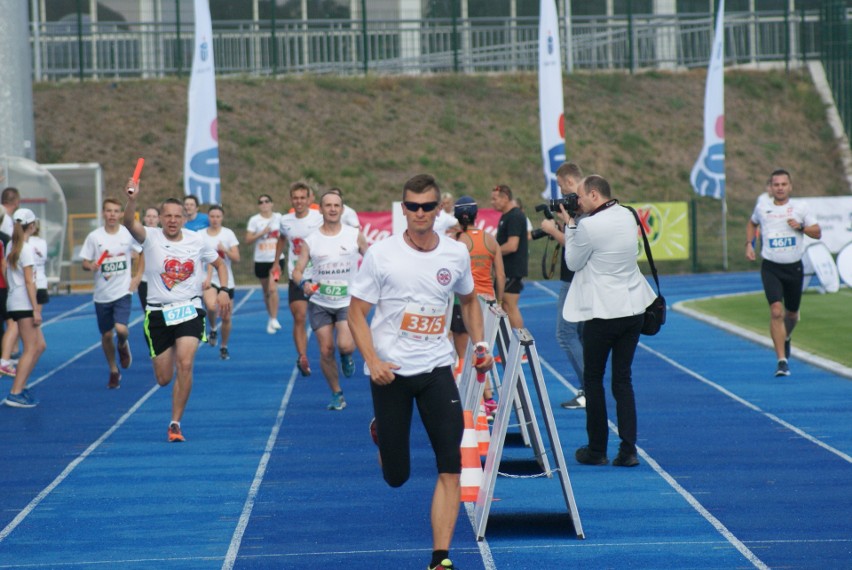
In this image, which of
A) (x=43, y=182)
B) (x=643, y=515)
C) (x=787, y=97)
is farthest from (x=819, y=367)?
(x=787, y=97)

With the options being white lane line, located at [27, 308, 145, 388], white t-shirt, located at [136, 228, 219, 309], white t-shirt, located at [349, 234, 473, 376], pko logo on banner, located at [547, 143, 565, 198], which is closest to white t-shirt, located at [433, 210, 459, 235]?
white lane line, located at [27, 308, 145, 388]

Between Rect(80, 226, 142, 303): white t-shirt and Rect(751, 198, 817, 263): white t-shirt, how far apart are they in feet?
21.8

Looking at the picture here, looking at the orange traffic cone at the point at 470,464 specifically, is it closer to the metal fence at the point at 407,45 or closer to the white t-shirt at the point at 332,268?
the white t-shirt at the point at 332,268

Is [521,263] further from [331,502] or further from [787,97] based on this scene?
[787,97]

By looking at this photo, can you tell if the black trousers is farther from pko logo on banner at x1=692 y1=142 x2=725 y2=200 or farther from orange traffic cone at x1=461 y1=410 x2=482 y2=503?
pko logo on banner at x1=692 y1=142 x2=725 y2=200

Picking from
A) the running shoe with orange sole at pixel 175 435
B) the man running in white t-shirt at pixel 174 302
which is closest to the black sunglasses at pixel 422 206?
the man running in white t-shirt at pixel 174 302

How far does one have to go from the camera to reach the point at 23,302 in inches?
518

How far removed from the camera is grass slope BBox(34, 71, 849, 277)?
38.7m

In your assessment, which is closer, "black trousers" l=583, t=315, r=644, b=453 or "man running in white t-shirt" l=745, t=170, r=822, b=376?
"black trousers" l=583, t=315, r=644, b=453

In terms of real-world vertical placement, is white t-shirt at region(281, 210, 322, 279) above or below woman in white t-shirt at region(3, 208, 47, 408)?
above

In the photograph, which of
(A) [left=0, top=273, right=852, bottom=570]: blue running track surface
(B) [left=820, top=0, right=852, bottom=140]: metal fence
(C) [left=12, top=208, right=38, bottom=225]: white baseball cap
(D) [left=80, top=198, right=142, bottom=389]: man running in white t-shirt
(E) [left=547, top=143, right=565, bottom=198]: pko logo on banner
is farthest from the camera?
(B) [left=820, top=0, right=852, bottom=140]: metal fence

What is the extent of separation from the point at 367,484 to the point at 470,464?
1.64 metres

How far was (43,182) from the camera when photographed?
2572 cm

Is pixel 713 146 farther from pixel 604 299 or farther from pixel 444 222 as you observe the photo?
pixel 604 299
